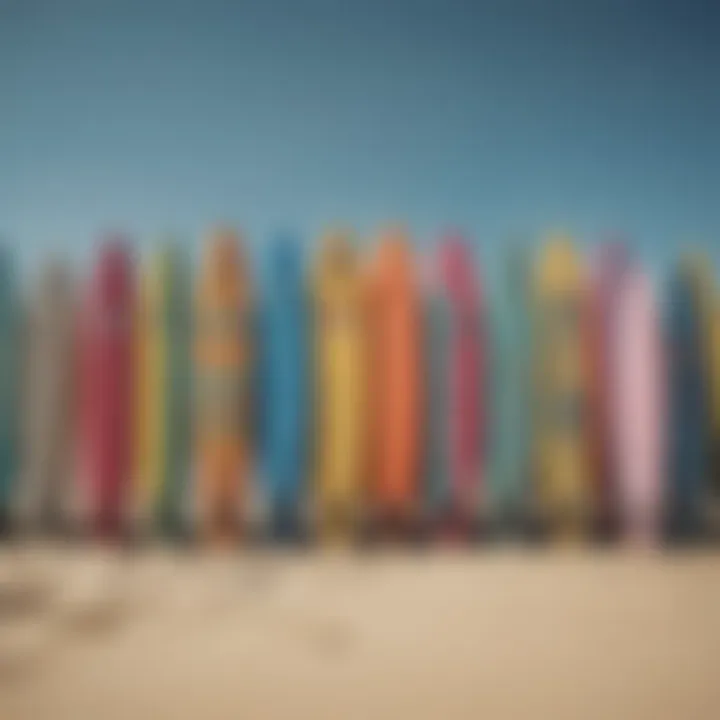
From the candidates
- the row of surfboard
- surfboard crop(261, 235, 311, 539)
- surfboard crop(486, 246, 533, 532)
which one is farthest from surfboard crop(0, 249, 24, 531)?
surfboard crop(486, 246, 533, 532)

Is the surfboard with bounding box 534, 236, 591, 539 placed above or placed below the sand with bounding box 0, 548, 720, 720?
above

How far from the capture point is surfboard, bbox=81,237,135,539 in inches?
39.6

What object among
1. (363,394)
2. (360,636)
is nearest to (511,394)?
(363,394)

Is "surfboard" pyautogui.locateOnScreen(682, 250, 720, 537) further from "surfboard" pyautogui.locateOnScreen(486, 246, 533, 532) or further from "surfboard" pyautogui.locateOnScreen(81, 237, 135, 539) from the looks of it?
"surfboard" pyautogui.locateOnScreen(81, 237, 135, 539)

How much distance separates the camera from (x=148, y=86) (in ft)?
3.33

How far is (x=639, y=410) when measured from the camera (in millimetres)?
1034

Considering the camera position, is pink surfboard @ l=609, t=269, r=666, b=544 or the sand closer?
the sand

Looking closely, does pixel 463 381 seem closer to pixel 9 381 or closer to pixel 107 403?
pixel 107 403

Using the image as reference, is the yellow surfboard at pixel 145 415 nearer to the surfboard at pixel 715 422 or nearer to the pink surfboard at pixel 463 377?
the pink surfboard at pixel 463 377

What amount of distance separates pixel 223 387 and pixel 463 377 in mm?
272

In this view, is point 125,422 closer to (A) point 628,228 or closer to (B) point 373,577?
(B) point 373,577

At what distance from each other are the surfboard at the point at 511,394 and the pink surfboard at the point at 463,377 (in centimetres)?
2

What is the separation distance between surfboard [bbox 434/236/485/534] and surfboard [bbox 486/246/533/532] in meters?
0.02

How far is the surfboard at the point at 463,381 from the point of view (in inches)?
40.2
